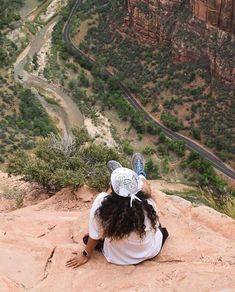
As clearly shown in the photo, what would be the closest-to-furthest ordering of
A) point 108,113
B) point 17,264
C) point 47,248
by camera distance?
point 17,264 → point 47,248 → point 108,113

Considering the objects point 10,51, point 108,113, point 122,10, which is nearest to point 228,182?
point 108,113

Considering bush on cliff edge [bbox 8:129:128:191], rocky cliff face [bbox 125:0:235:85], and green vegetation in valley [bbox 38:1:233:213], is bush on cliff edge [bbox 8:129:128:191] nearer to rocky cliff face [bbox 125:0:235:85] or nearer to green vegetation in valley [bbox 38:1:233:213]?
green vegetation in valley [bbox 38:1:233:213]

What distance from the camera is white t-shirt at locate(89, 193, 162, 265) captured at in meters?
6.72

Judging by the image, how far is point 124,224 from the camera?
6.54m

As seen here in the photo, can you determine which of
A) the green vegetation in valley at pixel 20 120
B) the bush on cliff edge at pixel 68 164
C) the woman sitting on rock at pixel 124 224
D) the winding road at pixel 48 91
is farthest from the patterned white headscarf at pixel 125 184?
the winding road at pixel 48 91

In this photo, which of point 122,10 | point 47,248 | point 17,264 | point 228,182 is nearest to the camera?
point 17,264

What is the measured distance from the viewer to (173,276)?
253 inches

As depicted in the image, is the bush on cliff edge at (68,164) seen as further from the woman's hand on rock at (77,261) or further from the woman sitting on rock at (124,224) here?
the woman sitting on rock at (124,224)

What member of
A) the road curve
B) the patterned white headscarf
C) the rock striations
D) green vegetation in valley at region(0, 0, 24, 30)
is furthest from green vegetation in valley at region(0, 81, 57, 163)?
the patterned white headscarf

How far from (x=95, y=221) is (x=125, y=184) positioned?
30.9 inches

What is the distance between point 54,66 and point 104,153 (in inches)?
1747

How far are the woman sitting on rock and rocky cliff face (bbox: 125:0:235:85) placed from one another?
39.0m

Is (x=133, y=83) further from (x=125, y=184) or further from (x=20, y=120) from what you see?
(x=125, y=184)

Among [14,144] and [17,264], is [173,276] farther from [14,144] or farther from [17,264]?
[14,144]
